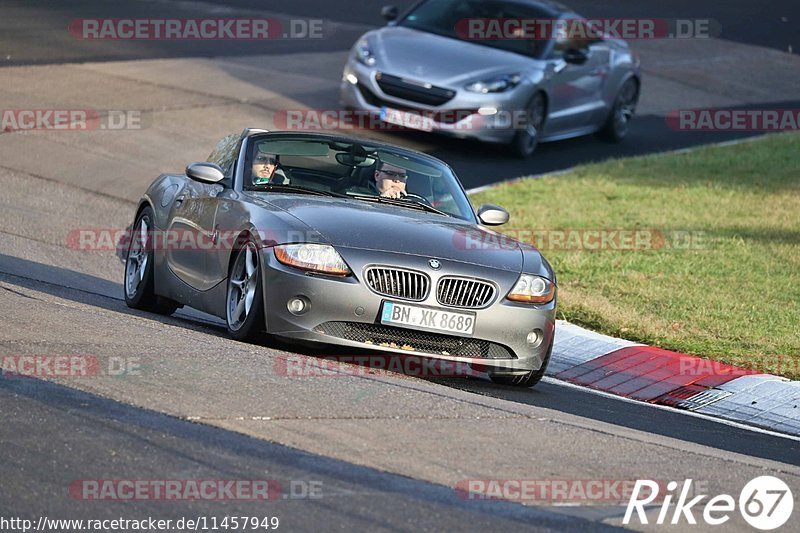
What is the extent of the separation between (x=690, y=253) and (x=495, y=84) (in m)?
4.76

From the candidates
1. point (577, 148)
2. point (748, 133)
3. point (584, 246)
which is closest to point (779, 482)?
point (584, 246)

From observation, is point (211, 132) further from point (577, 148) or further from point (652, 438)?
point (652, 438)

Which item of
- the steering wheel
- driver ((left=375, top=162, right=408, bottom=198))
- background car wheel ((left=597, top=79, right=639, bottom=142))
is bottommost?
background car wheel ((left=597, top=79, right=639, bottom=142))

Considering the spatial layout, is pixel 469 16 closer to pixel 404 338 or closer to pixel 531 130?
pixel 531 130

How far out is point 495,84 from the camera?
61.6 feet

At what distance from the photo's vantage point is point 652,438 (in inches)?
313

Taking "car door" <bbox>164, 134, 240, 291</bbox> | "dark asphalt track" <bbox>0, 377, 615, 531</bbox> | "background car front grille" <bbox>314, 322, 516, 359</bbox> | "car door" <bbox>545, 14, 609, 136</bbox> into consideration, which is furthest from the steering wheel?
"car door" <bbox>545, 14, 609, 136</bbox>

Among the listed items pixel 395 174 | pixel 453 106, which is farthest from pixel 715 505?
pixel 453 106

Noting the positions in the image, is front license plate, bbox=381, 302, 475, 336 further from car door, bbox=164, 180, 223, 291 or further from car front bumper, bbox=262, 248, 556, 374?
car door, bbox=164, 180, 223, 291

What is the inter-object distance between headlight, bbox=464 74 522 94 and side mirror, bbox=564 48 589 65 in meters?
1.34

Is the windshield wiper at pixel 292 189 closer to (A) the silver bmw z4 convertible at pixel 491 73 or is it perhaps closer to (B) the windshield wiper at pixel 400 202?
(B) the windshield wiper at pixel 400 202

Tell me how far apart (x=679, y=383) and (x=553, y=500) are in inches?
183

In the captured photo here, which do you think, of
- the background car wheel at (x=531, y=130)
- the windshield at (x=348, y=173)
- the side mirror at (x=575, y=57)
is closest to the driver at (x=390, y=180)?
the windshield at (x=348, y=173)

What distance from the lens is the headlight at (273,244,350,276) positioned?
8.64 metres
